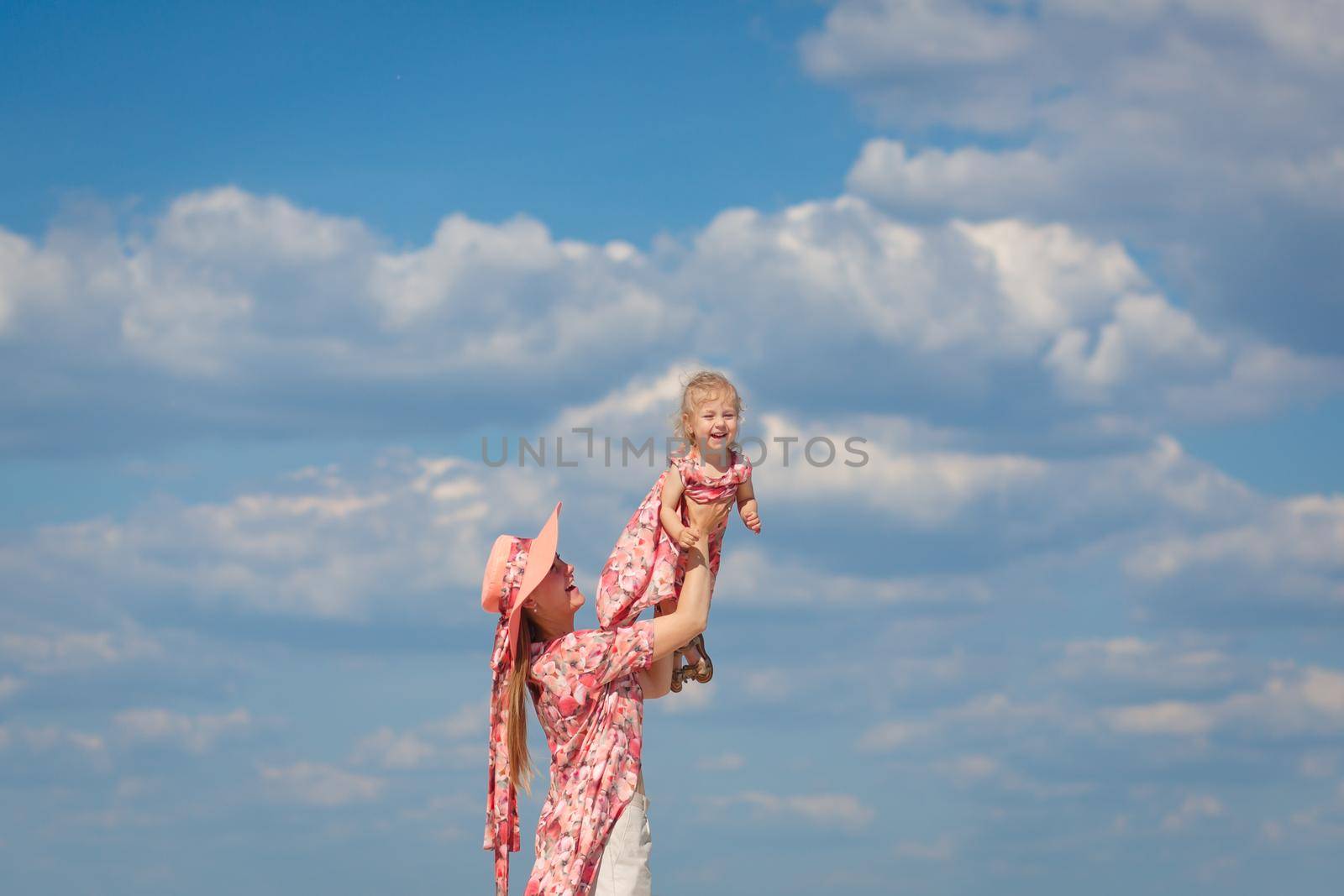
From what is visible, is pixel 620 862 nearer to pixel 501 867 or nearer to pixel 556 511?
pixel 501 867

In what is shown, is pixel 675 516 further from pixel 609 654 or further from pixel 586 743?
pixel 586 743

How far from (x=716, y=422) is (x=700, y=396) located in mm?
179

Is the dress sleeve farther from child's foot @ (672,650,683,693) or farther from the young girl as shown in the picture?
child's foot @ (672,650,683,693)

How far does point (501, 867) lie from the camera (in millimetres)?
9070

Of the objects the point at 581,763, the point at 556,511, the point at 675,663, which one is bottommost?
the point at 581,763

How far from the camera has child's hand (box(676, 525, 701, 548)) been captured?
28.8 feet

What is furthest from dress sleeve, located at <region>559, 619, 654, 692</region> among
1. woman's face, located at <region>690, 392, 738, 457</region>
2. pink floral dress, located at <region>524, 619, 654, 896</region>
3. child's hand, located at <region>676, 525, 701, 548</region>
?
woman's face, located at <region>690, 392, 738, 457</region>

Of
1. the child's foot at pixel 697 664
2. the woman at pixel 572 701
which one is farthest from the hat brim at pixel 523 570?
the child's foot at pixel 697 664

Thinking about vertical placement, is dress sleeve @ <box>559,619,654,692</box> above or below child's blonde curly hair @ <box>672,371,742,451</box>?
below

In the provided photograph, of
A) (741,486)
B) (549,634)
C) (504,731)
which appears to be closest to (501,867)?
(504,731)

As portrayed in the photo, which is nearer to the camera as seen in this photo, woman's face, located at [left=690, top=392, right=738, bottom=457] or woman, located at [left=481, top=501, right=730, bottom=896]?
woman, located at [left=481, top=501, right=730, bottom=896]

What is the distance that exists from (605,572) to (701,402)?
43.3 inches

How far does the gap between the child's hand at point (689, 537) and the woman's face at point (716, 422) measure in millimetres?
492

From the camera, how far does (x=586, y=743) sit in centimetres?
872
